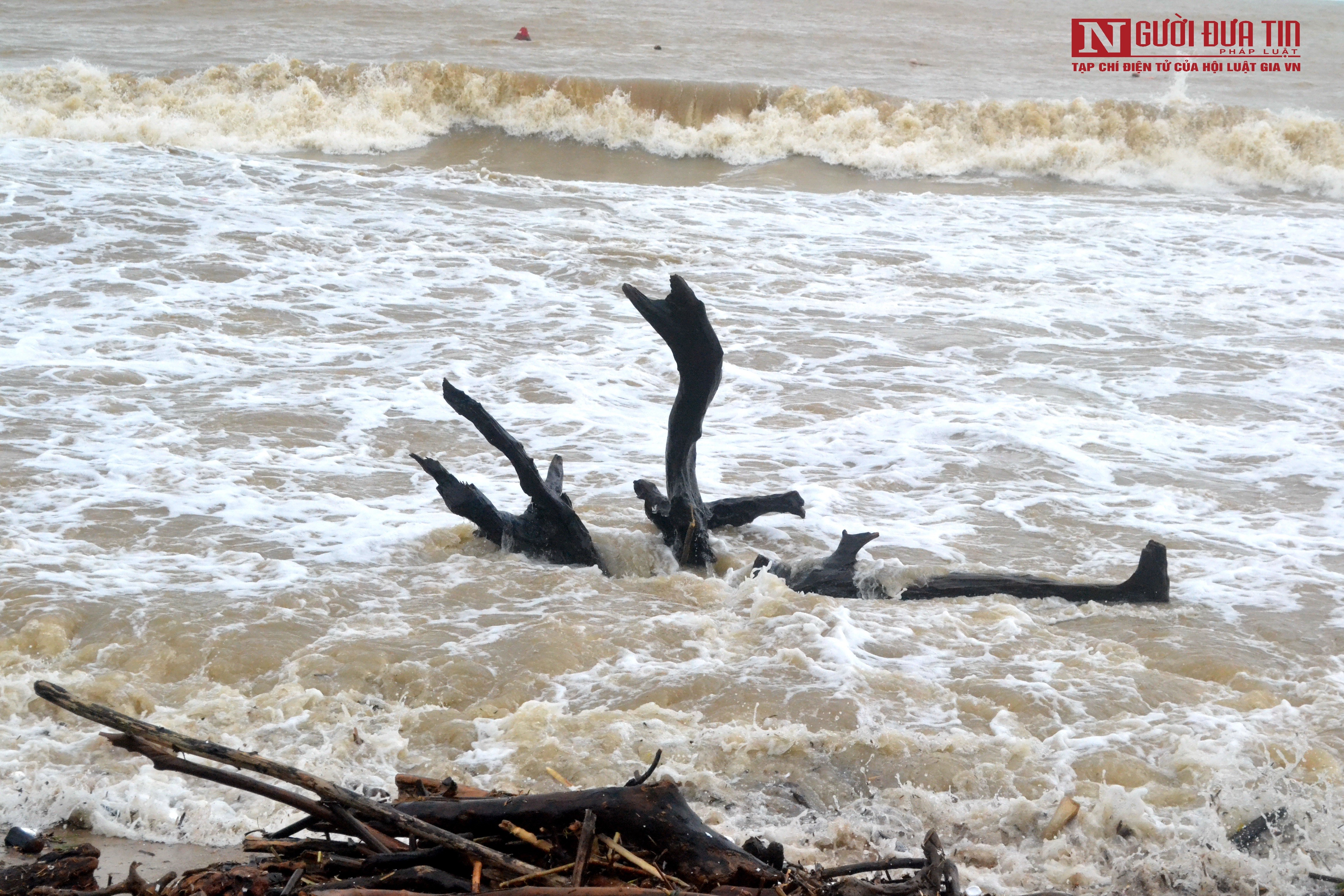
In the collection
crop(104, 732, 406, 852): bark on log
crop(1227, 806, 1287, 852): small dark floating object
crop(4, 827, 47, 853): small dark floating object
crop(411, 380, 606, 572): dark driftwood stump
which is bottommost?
crop(1227, 806, 1287, 852): small dark floating object

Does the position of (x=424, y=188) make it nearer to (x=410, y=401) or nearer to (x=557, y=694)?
(x=410, y=401)

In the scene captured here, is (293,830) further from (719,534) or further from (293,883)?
(719,534)

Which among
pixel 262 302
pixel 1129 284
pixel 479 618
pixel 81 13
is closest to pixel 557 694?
pixel 479 618

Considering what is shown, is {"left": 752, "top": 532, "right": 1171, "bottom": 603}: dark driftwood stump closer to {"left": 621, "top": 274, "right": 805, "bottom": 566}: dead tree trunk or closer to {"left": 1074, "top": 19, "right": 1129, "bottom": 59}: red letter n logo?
{"left": 621, "top": 274, "right": 805, "bottom": 566}: dead tree trunk

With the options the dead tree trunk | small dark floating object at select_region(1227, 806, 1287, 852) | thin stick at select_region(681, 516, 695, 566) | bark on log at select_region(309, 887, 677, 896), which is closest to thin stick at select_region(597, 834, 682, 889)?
bark on log at select_region(309, 887, 677, 896)

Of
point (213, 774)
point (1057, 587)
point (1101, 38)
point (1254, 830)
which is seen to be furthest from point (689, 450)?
point (1101, 38)

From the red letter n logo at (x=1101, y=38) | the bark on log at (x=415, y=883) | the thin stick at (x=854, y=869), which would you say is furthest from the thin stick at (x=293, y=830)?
the red letter n logo at (x=1101, y=38)

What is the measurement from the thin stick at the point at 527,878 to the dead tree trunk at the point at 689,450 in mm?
2486

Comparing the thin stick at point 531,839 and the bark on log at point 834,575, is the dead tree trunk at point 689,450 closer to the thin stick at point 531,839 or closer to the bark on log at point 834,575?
the bark on log at point 834,575

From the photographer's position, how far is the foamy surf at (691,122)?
66.1ft

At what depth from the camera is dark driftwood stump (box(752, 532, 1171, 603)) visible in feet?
16.9

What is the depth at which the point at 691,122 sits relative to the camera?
2206 centimetres

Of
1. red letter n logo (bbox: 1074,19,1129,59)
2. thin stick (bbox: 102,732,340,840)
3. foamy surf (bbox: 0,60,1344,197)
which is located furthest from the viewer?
red letter n logo (bbox: 1074,19,1129,59)

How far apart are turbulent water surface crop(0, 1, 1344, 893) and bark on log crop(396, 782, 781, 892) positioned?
0.97 meters
